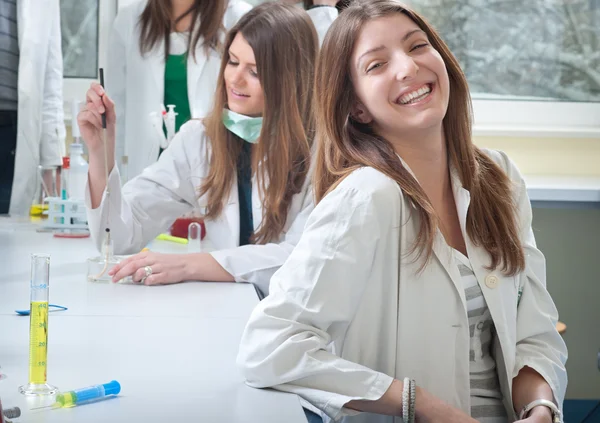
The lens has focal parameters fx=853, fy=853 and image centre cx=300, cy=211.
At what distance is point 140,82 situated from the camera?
2.90m

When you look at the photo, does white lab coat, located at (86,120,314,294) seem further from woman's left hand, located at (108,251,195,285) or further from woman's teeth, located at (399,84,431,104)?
woman's teeth, located at (399,84,431,104)

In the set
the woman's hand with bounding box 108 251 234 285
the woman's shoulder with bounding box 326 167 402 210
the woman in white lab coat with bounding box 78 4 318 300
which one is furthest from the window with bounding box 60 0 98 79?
the woman's shoulder with bounding box 326 167 402 210

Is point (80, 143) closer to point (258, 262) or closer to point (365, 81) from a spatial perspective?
point (258, 262)

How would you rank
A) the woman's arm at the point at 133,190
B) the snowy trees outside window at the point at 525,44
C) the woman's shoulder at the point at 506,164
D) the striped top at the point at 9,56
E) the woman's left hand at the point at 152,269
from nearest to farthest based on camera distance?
the woman's shoulder at the point at 506,164
the woman's left hand at the point at 152,269
the woman's arm at the point at 133,190
the striped top at the point at 9,56
the snowy trees outside window at the point at 525,44

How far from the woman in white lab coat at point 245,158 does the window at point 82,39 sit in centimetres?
138

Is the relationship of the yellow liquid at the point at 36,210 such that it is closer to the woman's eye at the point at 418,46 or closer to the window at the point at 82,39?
the window at the point at 82,39

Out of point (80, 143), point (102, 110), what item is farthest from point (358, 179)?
point (80, 143)

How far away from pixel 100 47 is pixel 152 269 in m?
1.80

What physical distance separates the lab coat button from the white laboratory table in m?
0.40

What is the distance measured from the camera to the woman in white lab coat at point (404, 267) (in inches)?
47.0

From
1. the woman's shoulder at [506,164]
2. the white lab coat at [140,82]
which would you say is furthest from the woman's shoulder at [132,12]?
the woman's shoulder at [506,164]

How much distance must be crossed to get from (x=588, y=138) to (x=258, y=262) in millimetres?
2097

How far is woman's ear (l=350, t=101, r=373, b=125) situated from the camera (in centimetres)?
146

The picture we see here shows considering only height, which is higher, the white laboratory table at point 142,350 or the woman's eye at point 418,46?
the woman's eye at point 418,46
